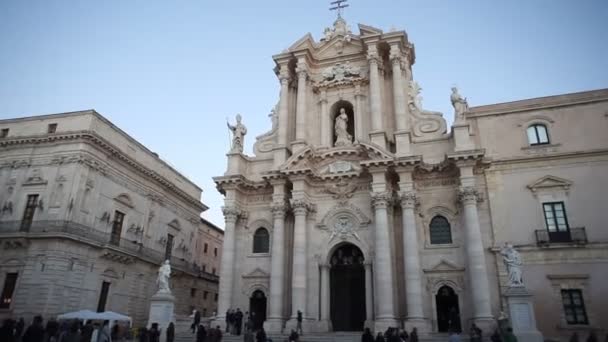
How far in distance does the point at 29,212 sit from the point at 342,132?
18371 millimetres

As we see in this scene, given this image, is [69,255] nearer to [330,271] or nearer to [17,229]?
[17,229]

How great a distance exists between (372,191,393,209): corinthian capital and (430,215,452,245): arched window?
105 inches

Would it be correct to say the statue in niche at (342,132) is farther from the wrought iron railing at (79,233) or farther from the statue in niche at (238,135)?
the wrought iron railing at (79,233)

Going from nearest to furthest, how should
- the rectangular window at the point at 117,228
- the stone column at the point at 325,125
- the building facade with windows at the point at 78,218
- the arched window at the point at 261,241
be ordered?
1. the building facade with windows at the point at 78,218
2. the arched window at the point at 261,241
3. the stone column at the point at 325,125
4. the rectangular window at the point at 117,228

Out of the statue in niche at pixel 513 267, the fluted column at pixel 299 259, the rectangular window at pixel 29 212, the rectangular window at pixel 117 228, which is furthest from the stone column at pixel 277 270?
the rectangular window at pixel 29 212

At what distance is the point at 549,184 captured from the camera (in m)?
21.2

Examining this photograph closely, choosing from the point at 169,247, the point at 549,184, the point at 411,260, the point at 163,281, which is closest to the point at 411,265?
the point at 411,260

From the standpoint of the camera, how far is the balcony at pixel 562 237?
65.3 ft

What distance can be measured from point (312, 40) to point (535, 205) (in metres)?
15.6

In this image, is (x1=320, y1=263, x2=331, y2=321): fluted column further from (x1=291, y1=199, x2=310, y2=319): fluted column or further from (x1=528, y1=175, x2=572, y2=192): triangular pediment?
(x1=528, y1=175, x2=572, y2=192): triangular pediment

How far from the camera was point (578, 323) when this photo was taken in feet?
62.4

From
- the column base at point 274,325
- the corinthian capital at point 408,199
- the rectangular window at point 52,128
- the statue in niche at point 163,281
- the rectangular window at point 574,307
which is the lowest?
the column base at point 274,325

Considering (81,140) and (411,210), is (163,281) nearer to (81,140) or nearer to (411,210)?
(81,140)

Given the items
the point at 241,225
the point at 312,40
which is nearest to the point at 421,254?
the point at 241,225
